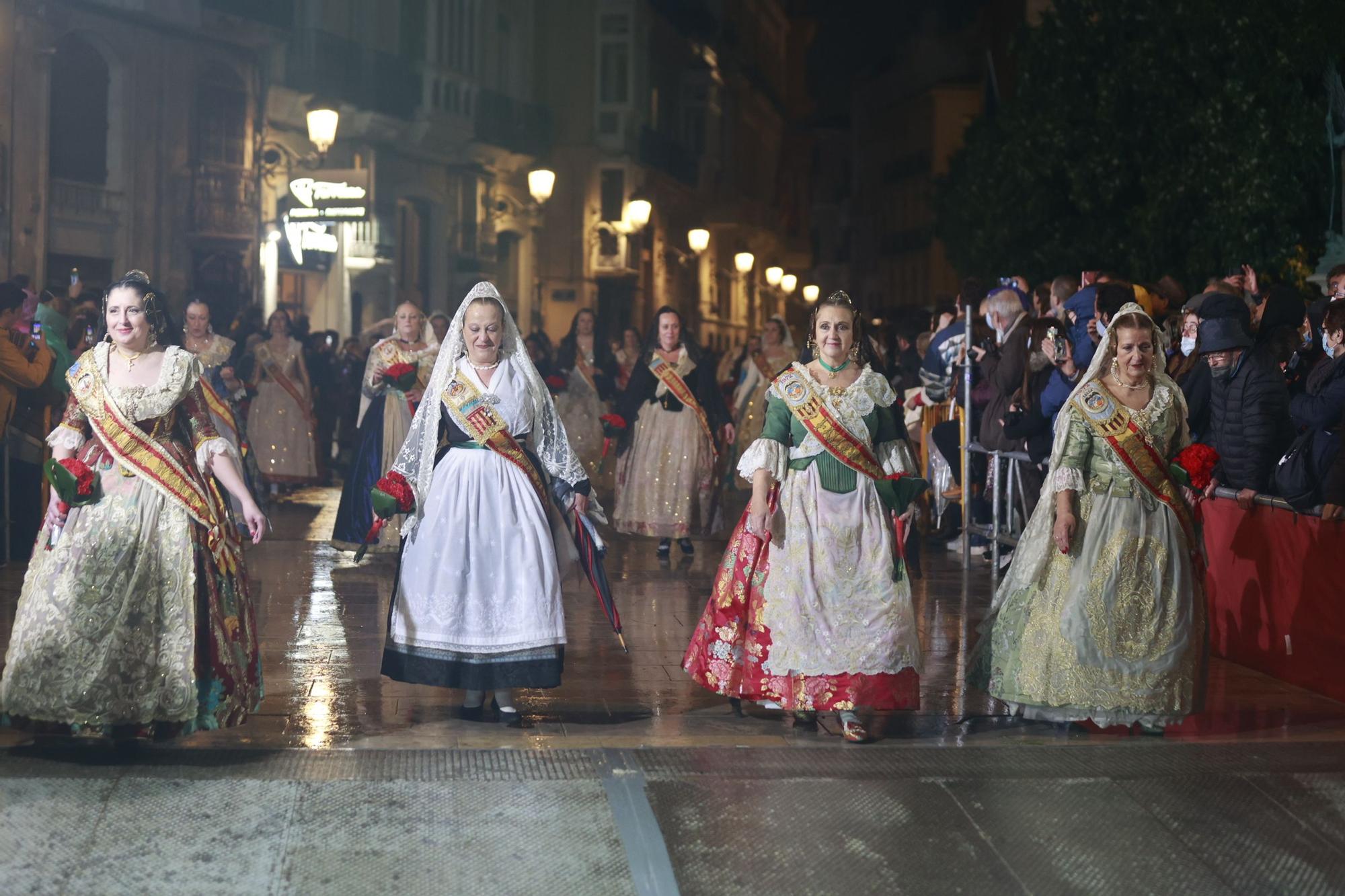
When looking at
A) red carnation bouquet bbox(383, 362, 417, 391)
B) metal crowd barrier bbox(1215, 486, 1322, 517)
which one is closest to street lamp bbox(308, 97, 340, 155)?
red carnation bouquet bbox(383, 362, 417, 391)

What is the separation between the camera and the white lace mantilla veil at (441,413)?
7.36m

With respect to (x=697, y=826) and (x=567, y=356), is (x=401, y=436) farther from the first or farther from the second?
(x=697, y=826)

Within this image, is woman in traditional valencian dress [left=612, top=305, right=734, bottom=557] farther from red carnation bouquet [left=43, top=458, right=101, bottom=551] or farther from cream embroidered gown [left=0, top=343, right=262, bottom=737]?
red carnation bouquet [left=43, top=458, right=101, bottom=551]

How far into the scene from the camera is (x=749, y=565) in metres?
7.23

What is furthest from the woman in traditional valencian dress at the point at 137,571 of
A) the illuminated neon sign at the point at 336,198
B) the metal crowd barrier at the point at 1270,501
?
the illuminated neon sign at the point at 336,198

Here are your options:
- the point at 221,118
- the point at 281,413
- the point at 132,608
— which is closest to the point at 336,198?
the point at 221,118

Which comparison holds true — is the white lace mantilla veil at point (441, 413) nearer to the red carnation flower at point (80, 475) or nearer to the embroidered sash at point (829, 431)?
the embroidered sash at point (829, 431)

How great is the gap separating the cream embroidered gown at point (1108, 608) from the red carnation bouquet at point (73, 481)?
138 inches

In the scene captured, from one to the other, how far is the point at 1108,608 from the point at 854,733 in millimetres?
1120

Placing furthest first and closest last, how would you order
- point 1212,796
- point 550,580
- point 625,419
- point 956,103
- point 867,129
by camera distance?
point 867,129 < point 956,103 < point 625,419 < point 550,580 < point 1212,796

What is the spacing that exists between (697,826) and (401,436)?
7333mm

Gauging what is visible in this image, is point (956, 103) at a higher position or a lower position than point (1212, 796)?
higher

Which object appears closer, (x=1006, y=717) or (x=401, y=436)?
A: (x=1006, y=717)

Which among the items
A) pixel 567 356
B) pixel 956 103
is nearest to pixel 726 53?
pixel 956 103
